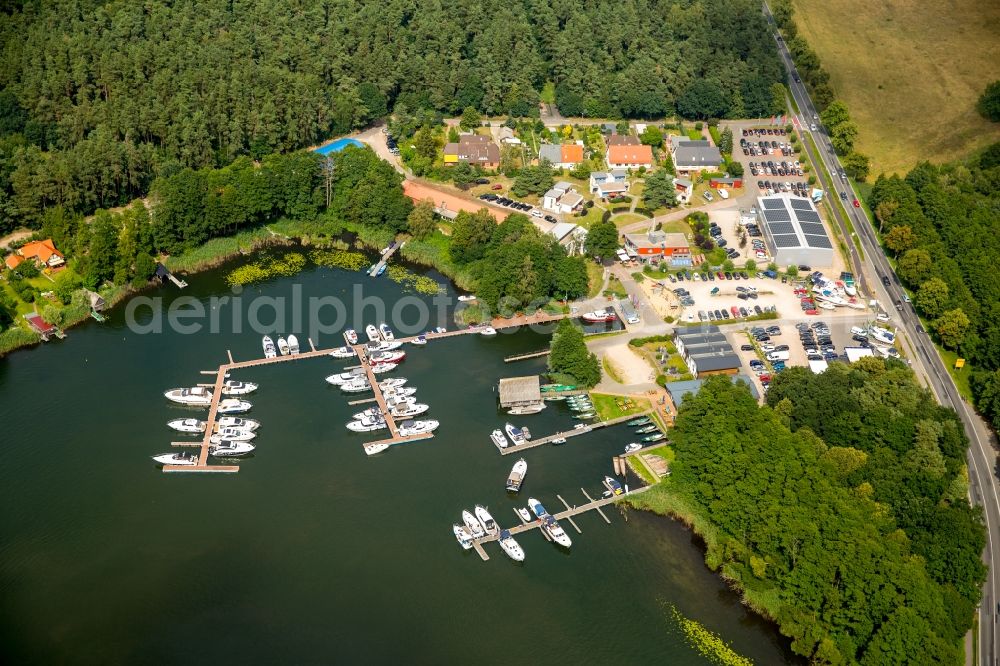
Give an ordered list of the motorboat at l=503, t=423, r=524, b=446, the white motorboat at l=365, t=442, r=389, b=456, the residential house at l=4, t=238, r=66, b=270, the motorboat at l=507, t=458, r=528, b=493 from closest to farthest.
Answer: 1. the motorboat at l=507, t=458, r=528, b=493
2. the white motorboat at l=365, t=442, r=389, b=456
3. the motorboat at l=503, t=423, r=524, b=446
4. the residential house at l=4, t=238, r=66, b=270

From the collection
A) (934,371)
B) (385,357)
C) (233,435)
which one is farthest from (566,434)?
(934,371)

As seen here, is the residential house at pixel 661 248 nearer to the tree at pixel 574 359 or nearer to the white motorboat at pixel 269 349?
the tree at pixel 574 359

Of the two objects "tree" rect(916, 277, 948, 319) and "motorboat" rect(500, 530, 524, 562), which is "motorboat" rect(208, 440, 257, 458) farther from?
"tree" rect(916, 277, 948, 319)

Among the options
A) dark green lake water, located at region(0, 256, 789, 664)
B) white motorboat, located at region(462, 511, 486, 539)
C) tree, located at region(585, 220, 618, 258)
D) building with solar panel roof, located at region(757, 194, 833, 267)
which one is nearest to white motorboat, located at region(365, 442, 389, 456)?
dark green lake water, located at region(0, 256, 789, 664)

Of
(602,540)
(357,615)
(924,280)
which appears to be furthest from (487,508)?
(924,280)

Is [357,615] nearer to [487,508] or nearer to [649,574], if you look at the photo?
[487,508]

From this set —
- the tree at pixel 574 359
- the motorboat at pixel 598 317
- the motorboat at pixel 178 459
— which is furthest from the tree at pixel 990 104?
the motorboat at pixel 178 459
